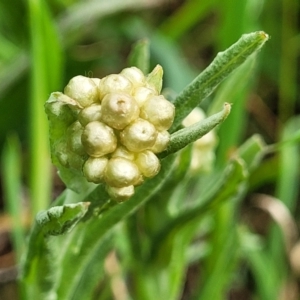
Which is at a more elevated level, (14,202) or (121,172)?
(121,172)

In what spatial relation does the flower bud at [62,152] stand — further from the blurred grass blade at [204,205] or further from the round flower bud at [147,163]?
the blurred grass blade at [204,205]

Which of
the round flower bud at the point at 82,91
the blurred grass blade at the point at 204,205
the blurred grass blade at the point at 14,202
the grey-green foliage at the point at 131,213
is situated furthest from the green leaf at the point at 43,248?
the blurred grass blade at the point at 14,202

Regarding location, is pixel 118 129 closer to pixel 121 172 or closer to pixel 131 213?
pixel 121 172

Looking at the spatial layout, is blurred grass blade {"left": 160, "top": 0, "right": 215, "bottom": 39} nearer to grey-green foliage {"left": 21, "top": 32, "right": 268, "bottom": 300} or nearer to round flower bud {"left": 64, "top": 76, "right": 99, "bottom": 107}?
grey-green foliage {"left": 21, "top": 32, "right": 268, "bottom": 300}

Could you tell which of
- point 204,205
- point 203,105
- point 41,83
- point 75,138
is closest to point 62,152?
point 75,138

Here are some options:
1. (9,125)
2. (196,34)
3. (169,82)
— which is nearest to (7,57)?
(9,125)

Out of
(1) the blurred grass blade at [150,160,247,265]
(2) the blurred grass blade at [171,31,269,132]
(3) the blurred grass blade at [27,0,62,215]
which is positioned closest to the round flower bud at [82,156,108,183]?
(2) the blurred grass blade at [171,31,269,132]
